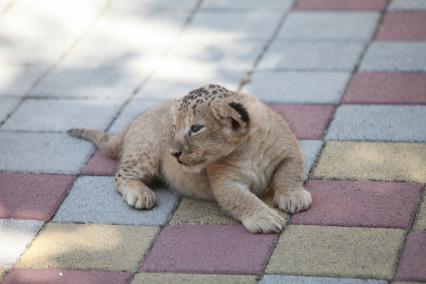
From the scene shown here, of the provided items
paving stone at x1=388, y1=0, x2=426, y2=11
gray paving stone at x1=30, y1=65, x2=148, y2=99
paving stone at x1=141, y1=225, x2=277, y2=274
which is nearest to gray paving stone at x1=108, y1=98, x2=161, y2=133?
gray paving stone at x1=30, y1=65, x2=148, y2=99

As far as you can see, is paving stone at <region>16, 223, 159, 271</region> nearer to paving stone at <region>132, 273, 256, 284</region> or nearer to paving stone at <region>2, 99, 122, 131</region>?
paving stone at <region>132, 273, 256, 284</region>

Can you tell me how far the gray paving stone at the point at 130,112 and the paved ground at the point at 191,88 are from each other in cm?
2

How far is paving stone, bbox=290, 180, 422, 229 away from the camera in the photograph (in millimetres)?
5160

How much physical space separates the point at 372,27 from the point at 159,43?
188 centimetres

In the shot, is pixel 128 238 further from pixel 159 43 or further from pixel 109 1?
pixel 109 1

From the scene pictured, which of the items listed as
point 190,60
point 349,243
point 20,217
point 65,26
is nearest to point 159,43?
point 190,60

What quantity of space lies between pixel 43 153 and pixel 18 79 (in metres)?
1.39

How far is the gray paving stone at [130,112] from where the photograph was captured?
6.70 meters

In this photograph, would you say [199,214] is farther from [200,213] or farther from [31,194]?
[31,194]

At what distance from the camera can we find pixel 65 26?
8.45 meters

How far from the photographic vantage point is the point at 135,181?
5793 mm

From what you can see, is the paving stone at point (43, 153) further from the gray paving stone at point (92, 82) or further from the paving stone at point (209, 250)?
the paving stone at point (209, 250)

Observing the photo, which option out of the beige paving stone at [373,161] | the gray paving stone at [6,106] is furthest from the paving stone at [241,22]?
the beige paving stone at [373,161]

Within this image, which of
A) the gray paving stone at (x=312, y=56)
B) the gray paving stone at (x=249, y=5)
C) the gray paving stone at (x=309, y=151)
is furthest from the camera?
the gray paving stone at (x=249, y=5)
